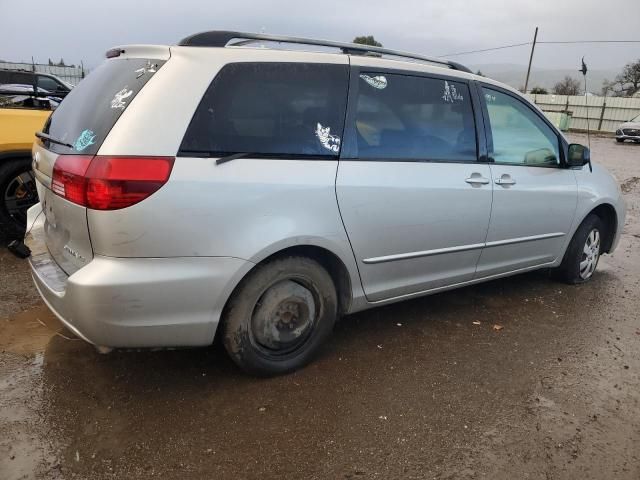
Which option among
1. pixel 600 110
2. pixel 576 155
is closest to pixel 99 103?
pixel 576 155

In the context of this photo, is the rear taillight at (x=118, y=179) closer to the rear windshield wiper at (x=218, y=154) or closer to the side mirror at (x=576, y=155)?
the rear windshield wiper at (x=218, y=154)

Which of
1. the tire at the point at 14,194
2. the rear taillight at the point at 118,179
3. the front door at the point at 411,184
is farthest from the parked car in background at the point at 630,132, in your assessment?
the rear taillight at the point at 118,179

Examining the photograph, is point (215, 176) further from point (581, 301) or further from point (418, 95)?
point (581, 301)

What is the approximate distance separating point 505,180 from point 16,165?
163 inches

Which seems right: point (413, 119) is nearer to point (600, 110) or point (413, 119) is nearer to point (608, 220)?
point (608, 220)

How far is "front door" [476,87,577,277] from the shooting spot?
12.6 feet

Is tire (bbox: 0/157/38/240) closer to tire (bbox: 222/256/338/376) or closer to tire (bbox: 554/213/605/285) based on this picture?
tire (bbox: 222/256/338/376)

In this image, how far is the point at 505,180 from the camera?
3.83 meters

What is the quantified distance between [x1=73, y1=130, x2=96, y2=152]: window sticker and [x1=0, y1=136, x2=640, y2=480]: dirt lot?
128cm

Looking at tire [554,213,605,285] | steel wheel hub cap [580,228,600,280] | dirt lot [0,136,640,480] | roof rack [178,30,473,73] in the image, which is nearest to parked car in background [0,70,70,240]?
dirt lot [0,136,640,480]

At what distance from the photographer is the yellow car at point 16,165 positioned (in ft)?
15.2

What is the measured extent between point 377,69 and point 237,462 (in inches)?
91.6

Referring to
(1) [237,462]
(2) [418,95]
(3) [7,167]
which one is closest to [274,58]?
(2) [418,95]

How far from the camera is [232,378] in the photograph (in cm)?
298
